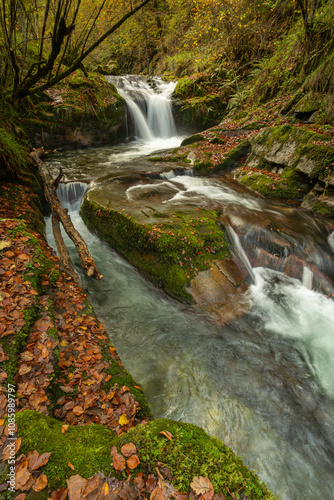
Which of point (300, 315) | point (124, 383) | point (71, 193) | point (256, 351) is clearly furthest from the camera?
point (71, 193)

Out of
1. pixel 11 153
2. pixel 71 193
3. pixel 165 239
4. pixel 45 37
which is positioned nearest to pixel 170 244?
pixel 165 239

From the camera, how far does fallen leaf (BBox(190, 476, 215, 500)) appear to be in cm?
141

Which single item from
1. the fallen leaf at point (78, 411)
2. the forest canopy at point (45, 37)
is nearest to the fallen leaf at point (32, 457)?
the fallen leaf at point (78, 411)

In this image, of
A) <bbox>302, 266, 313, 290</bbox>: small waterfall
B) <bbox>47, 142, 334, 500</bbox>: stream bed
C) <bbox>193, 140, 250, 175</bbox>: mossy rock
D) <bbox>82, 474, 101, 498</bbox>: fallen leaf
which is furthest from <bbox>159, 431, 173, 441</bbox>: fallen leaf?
<bbox>193, 140, 250, 175</bbox>: mossy rock

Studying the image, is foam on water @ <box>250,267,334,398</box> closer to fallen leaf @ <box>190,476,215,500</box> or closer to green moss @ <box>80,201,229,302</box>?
green moss @ <box>80,201,229,302</box>

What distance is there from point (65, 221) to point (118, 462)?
16.1 feet

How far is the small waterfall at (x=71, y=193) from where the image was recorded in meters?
8.54

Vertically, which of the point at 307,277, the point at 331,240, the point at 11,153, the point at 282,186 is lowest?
the point at 307,277

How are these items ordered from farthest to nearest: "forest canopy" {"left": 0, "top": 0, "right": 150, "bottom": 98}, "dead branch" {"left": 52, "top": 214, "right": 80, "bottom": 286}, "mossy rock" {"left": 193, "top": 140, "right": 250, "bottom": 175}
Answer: "mossy rock" {"left": 193, "top": 140, "right": 250, "bottom": 175}
"dead branch" {"left": 52, "top": 214, "right": 80, "bottom": 286}
"forest canopy" {"left": 0, "top": 0, "right": 150, "bottom": 98}

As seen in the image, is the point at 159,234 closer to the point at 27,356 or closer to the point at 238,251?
the point at 238,251

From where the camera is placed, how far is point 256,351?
4.31m

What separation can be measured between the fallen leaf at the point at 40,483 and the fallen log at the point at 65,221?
2966 mm

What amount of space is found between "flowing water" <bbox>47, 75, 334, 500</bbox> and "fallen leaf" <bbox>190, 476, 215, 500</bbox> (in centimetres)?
201

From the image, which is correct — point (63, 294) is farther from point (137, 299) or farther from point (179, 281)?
point (179, 281)
